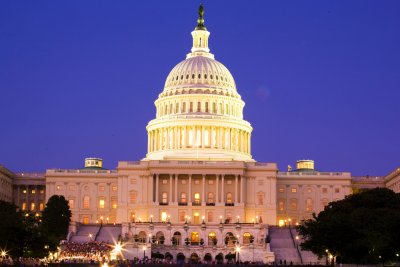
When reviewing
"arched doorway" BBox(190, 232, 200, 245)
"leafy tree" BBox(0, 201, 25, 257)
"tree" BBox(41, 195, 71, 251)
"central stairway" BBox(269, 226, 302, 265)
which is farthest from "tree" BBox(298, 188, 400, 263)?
"tree" BBox(41, 195, 71, 251)

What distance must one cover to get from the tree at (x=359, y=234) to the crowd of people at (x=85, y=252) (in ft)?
98.2

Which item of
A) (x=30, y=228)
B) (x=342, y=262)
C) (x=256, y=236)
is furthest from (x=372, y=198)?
(x=30, y=228)

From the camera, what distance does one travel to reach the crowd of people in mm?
156750

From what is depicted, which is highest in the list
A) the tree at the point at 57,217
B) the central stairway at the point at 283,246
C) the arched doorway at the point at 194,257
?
the tree at the point at 57,217

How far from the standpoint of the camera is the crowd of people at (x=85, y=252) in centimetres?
15675

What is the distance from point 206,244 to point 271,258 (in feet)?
54.3

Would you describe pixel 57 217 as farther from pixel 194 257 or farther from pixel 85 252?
pixel 194 257

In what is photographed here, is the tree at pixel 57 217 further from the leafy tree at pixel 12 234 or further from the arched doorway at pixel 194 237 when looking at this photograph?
the leafy tree at pixel 12 234

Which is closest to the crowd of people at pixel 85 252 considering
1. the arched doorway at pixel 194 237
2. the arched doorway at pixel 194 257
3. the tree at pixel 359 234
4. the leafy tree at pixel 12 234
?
the arched doorway at pixel 194 257

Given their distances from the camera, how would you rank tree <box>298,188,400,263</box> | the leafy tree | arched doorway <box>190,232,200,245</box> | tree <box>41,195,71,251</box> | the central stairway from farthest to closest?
arched doorway <box>190,232,200,245</box>, tree <box>41,195,71,251</box>, the central stairway, the leafy tree, tree <box>298,188,400,263</box>

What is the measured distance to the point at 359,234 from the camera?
134 meters

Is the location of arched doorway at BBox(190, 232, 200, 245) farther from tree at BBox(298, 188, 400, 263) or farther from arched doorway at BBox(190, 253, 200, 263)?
tree at BBox(298, 188, 400, 263)

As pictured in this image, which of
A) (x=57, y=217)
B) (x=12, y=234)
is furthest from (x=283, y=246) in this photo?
(x=12, y=234)

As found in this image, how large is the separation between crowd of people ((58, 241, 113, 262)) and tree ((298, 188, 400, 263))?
29.9 m
